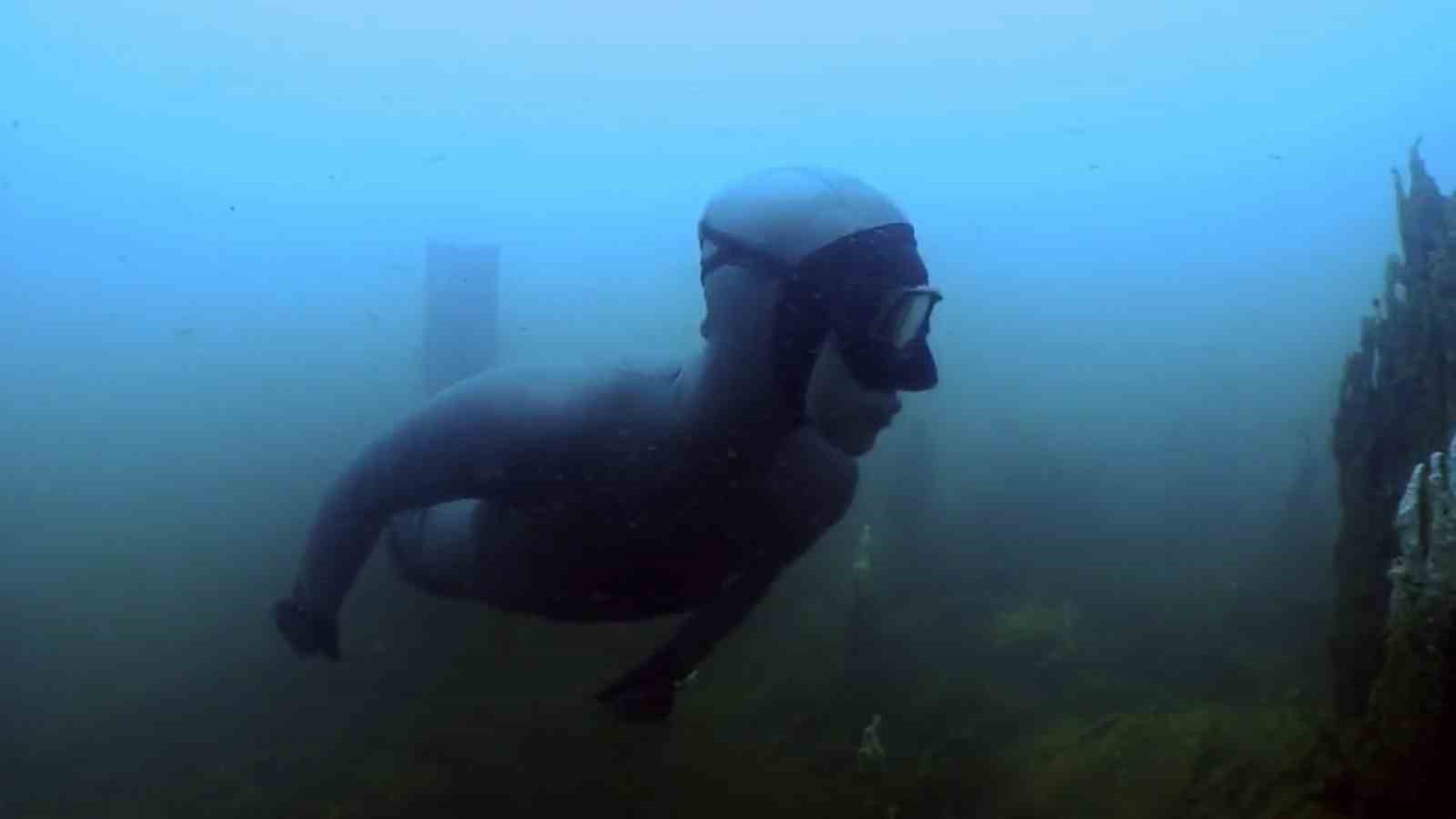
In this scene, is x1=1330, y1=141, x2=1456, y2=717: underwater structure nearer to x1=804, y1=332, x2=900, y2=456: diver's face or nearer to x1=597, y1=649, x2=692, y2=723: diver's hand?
x1=804, y1=332, x2=900, y2=456: diver's face

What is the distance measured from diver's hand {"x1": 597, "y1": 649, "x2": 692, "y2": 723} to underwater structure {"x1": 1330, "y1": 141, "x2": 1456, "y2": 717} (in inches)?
103

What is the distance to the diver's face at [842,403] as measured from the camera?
2.91m

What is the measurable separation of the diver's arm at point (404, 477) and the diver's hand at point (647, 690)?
3.82ft

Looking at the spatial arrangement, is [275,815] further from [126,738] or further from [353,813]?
[126,738]

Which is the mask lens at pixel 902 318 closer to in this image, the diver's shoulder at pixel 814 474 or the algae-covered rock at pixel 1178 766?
the diver's shoulder at pixel 814 474

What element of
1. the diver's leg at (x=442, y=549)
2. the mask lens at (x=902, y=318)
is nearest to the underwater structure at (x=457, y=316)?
the diver's leg at (x=442, y=549)

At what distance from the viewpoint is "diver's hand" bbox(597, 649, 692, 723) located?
4195 mm

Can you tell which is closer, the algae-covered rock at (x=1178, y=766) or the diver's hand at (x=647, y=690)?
the algae-covered rock at (x=1178, y=766)

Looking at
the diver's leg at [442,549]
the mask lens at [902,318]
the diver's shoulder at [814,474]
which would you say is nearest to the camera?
the mask lens at [902,318]

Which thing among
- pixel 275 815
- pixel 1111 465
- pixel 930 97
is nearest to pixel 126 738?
pixel 275 815

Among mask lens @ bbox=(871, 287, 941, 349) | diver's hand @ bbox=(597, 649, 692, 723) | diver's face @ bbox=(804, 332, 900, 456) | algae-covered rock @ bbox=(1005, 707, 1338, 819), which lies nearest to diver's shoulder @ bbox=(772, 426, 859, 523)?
diver's face @ bbox=(804, 332, 900, 456)

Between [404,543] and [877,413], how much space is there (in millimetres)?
2789

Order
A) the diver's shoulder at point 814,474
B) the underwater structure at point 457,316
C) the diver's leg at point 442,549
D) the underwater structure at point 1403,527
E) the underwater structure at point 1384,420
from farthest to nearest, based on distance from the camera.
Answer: the underwater structure at point 457,316, the diver's leg at point 442,549, the underwater structure at point 1384,420, the diver's shoulder at point 814,474, the underwater structure at point 1403,527

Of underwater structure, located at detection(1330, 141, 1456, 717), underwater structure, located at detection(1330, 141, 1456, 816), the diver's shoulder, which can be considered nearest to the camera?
underwater structure, located at detection(1330, 141, 1456, 816)
